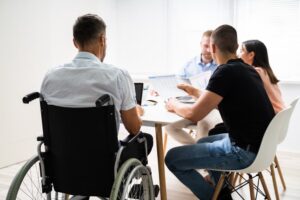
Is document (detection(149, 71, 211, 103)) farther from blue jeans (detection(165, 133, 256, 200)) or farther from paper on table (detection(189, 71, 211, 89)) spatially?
blue jeans (detection(165, 133, 256, 200))

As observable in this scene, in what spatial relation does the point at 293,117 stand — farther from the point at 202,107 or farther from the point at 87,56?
the point at 87,56

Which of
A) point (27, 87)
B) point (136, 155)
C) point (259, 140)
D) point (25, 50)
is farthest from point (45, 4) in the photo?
point (259, 140)

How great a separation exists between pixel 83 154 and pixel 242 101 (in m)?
0.86

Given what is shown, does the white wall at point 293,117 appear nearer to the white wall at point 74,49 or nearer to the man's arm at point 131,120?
the white wall at point 74,49

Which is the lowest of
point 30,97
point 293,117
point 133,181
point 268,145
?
point 293,117

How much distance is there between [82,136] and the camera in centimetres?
157

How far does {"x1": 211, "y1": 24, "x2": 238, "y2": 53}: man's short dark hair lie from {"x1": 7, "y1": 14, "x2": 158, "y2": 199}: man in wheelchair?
617 millimetres

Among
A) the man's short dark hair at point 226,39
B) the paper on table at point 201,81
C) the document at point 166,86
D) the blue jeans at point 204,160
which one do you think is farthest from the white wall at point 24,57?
the man's short dark hair at point 226,39

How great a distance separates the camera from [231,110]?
6.17ft

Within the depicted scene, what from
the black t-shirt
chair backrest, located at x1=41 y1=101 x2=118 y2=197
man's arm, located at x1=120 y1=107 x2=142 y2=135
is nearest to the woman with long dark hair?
the black t-shirt

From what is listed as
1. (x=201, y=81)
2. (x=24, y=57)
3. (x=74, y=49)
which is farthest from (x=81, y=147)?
(x=74, y=49)

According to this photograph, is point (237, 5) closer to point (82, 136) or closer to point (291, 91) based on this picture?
point (291, 91)

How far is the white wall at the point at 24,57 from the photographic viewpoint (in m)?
3.35

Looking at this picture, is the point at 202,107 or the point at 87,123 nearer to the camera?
the point at 87,123
